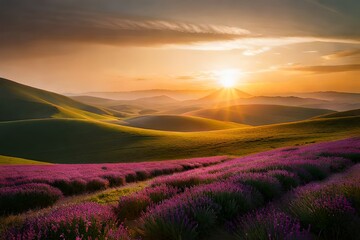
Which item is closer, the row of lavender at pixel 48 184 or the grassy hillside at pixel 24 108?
the row of lavender at pixel 48 184

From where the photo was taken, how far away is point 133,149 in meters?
55.0

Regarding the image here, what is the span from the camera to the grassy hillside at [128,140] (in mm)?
49469

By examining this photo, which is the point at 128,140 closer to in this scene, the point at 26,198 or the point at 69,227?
the point at 26,198

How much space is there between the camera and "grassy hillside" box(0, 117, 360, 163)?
49469mm

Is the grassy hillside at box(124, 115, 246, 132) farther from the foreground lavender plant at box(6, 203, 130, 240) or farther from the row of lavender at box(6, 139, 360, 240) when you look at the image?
the foreground lavender plant at box(6, 203, 130, 240)

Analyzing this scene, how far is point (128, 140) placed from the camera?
2562 inches

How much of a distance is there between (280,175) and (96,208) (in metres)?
5.71

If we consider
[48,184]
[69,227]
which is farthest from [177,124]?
[69,227]

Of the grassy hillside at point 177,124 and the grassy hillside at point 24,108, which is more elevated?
the grassy hillside at point 24,108

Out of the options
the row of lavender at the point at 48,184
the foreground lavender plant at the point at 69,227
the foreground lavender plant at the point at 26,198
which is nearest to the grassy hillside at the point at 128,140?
the row of lavender at the point at 48,184

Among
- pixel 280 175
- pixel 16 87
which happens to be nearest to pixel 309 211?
pixel 280 175

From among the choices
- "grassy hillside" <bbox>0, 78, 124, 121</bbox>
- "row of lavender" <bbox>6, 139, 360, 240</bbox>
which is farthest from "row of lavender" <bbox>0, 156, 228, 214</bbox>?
"grassy hillside" <bbox>0, 78, 124, 121</bbox>

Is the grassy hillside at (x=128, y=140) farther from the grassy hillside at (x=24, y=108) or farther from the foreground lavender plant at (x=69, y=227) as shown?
the grassy hillside at (x=24, y=108)

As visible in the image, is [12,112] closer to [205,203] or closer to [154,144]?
[154,144]
